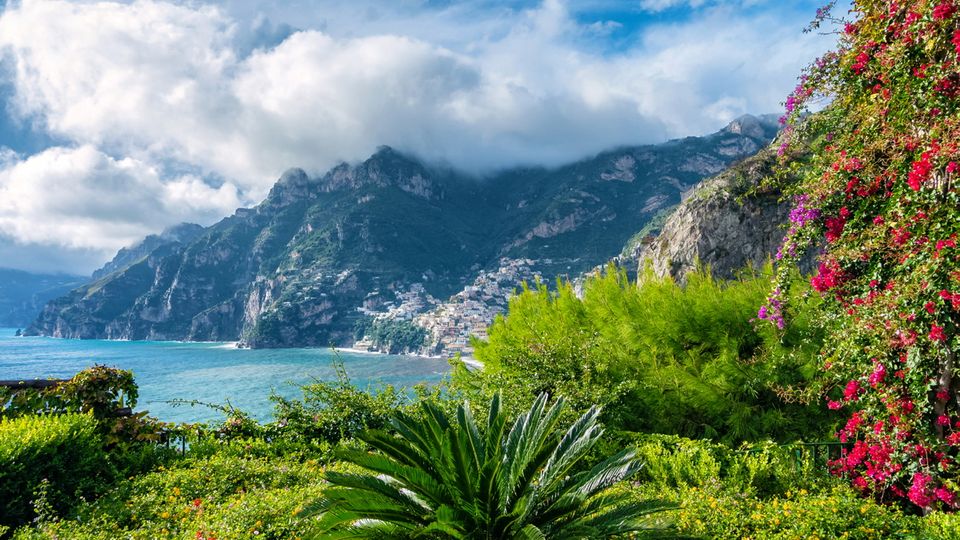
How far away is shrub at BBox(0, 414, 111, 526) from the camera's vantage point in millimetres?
5250

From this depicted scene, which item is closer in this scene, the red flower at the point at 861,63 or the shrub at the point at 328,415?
the red flower at the point at 861,63

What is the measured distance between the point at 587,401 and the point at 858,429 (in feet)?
11.3

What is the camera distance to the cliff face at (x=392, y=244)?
470ft

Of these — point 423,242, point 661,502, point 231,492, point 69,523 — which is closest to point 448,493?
point 661,502

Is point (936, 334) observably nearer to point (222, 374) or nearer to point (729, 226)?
point (729, 226)

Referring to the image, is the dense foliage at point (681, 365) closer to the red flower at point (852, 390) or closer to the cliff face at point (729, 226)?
the red flower at point (852, 390)

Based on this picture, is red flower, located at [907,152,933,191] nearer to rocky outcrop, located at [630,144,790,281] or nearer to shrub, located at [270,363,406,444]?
shrub, located at [270,363,406,444]

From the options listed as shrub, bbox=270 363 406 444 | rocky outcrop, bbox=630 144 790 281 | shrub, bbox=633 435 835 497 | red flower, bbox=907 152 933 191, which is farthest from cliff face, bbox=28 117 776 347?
red flower, bbox=907 152 933 191

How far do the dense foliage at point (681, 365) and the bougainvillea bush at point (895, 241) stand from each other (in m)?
1.85

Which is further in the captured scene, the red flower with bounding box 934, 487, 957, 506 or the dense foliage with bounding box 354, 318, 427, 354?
the dense foliage with bounding box 354, 318, 427, 354

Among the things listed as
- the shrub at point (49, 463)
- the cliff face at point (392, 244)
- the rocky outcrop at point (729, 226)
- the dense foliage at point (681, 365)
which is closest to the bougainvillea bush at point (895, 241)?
the dense foliage at point (681, 365)

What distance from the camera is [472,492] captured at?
11.5 feet

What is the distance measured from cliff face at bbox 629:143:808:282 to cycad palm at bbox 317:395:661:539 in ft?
47.6

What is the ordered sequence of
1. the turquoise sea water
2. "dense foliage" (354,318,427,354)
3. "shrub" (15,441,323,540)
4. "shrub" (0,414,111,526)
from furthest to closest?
1. "dense foliage" (354,318,427,354)
2. the turquoise sea water
3. "shrub" (0,414,111,526)
4. "shrub" (15,441,323,540)
